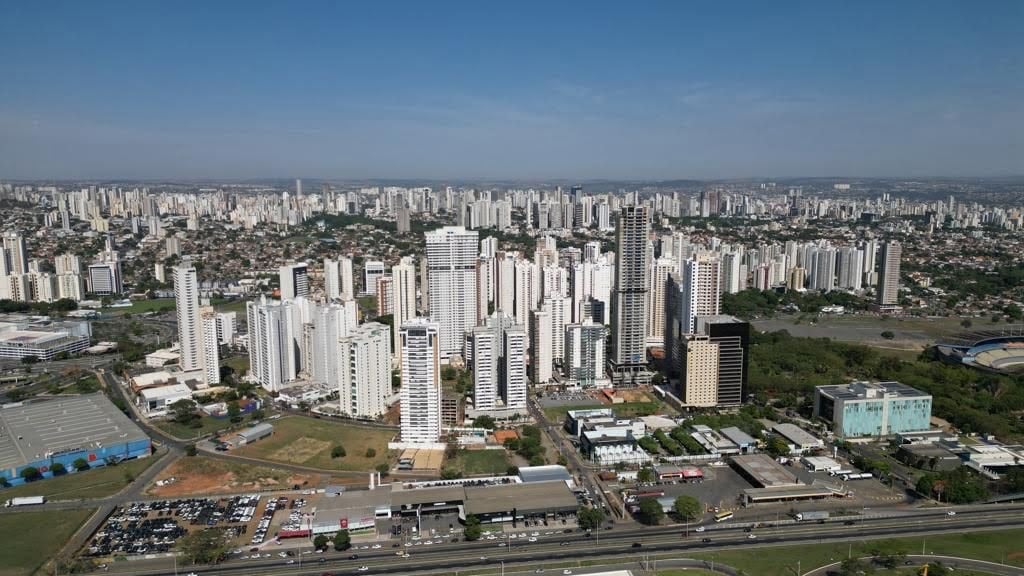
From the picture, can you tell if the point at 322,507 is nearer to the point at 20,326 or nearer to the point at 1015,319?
the point at 20,326

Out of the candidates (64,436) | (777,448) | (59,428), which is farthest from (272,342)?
(777,448)

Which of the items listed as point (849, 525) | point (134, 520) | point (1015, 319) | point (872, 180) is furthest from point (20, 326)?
point (872, 180)

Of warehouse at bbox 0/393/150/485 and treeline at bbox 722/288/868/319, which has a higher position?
treeline at bbox 722/288/868/319

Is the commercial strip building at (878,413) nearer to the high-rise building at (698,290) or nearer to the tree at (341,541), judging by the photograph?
the high-rise building at (698,290)

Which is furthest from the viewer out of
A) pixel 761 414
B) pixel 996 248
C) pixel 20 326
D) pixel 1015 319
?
pixel 996 248

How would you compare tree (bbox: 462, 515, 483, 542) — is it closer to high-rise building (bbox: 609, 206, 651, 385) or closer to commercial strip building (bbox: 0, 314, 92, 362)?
high-rise building (bbox: 609, 206, 651, 385)

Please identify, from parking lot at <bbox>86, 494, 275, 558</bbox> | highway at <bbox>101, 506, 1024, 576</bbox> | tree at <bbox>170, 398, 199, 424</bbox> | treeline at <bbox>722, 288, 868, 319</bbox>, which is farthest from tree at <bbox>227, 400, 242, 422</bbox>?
treeline at <bbox>722, 288, 868, 319</bbox>
